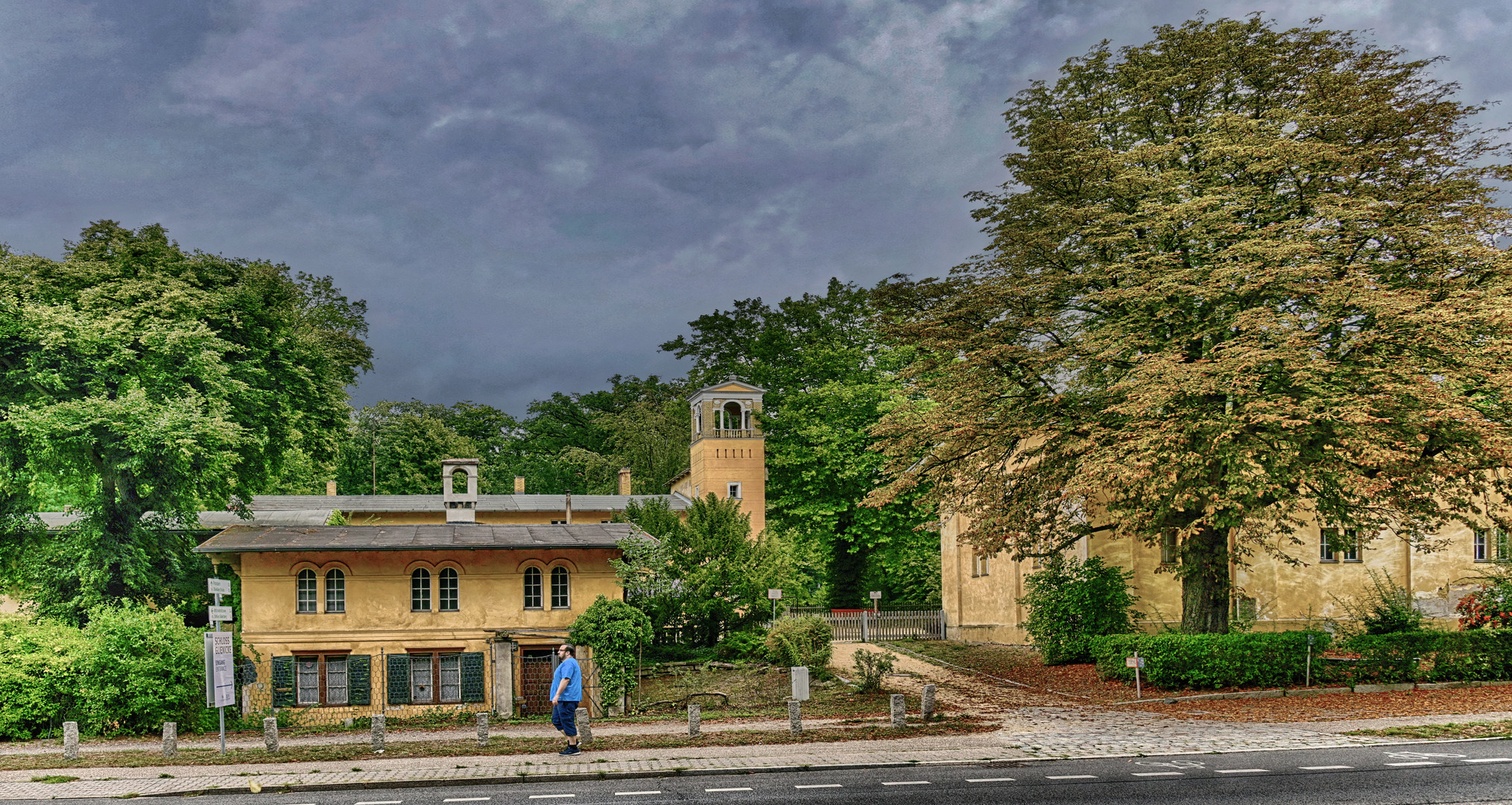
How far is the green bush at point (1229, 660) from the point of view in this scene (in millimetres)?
22297

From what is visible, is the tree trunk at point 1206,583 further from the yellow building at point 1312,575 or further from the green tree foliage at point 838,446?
the green tree foliage at point 838,446

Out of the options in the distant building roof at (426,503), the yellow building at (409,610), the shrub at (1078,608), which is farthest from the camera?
the distant building roof at (426,503)

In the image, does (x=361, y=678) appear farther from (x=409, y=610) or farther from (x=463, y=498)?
(x=463, y=498)

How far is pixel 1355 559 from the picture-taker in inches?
1256

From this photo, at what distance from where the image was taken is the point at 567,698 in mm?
16719

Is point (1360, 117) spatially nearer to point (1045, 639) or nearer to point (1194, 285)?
point (1194, 285)

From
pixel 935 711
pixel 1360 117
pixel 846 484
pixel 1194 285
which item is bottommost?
pixel 935 711

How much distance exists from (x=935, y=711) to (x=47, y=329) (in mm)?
22188

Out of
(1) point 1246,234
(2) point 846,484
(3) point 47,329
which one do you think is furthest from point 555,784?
(2) point 846,484

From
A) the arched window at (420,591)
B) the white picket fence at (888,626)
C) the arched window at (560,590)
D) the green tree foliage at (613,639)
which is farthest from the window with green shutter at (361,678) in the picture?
the white picket fence at (888,626)

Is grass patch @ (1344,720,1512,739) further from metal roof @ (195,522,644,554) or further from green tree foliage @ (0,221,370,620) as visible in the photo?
green tree foliage @ (0,221,370,620)

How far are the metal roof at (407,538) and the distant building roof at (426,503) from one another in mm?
20477

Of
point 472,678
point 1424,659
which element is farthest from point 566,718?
point 1424,659

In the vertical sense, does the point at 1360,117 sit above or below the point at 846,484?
above
